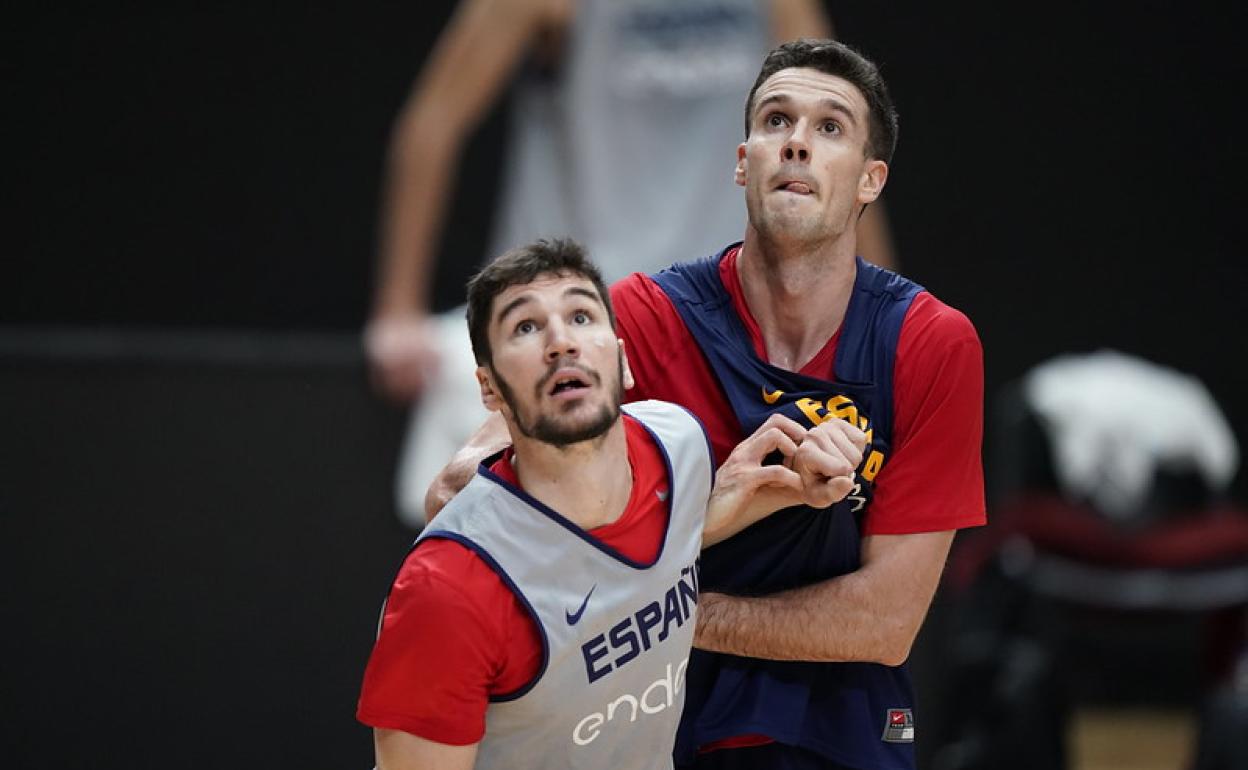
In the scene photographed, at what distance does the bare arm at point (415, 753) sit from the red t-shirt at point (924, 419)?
714 millimetres

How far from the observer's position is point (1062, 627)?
21.0 ft

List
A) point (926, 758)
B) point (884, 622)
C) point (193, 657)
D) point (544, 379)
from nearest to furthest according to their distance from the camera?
point (544, 379) < point (884, 622) < point (193, 657) < point (926, 758)

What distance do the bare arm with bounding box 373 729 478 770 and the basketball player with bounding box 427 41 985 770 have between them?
0.47 metres

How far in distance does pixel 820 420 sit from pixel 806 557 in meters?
0.23

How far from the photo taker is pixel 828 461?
2703 mm

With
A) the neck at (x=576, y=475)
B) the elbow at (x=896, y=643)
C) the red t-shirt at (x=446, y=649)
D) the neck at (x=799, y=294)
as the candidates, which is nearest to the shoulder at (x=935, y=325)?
the neck at (x=799, y=294)

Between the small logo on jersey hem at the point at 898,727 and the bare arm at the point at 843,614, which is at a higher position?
the bare arm at the point at 843,614

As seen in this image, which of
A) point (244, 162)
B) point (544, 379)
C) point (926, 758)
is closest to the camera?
point (544, 379)

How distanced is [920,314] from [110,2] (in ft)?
13.4

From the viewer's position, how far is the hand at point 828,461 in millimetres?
2709

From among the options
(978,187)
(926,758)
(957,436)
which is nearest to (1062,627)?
(926,758)

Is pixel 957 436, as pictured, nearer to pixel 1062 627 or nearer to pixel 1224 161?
pixel 1062 627

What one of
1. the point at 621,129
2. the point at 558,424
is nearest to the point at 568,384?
the point at 558,424

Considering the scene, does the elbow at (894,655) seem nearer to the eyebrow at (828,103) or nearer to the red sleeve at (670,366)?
the red sleeve at (670,366)
